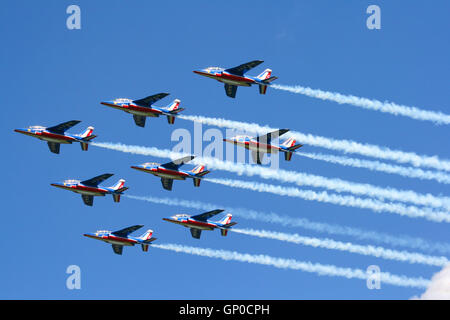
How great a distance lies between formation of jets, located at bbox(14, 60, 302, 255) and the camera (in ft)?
350

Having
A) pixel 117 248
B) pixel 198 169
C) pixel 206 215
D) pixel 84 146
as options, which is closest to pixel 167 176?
pixel 198 169

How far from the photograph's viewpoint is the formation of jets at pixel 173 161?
106562mm

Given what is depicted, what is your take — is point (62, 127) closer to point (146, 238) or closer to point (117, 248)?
point (146, 238)

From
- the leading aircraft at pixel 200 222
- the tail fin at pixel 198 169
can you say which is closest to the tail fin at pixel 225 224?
the leading aircraft at pixel 200 222

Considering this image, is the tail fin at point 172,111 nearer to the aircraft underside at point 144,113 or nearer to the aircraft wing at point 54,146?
the aircraft underside at point 144,113

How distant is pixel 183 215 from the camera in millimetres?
113562

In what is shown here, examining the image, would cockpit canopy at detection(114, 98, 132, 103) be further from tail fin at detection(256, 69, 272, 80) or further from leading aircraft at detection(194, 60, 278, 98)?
tail fin at detection(256, 69, 272, 80)

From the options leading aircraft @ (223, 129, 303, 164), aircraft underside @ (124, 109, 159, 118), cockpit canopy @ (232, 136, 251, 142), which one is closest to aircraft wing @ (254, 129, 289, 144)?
leading aircraft @ (223, 129, 303, 164)

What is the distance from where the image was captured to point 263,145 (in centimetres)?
10644

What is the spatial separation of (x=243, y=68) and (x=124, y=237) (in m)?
30.6

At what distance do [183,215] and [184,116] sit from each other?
14.1 m
